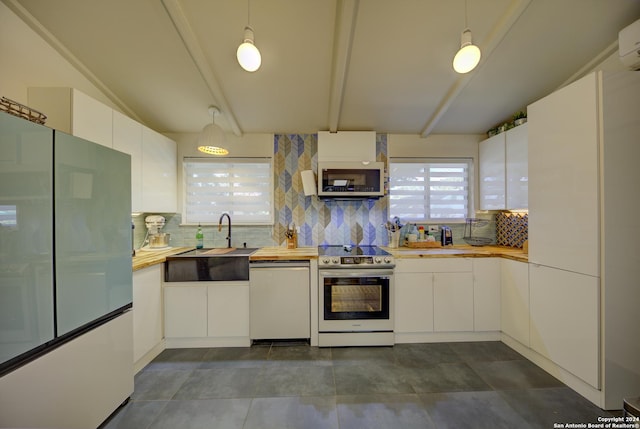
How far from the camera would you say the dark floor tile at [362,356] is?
2.14 meters

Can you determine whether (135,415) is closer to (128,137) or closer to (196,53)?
(128,137)

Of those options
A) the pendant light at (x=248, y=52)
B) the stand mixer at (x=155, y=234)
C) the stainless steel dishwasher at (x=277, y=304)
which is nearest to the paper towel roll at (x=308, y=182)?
the stainless steel dishwasher at (x=277, y=304)

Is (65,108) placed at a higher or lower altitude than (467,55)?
lower

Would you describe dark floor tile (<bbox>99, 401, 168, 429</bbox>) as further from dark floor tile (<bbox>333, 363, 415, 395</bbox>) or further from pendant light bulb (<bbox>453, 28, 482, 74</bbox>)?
pendant light bulb (<bbox>453, 28, 482, 74</bbox>)

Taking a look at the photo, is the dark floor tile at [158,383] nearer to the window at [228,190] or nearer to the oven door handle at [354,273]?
the oven door handle at [354,273]

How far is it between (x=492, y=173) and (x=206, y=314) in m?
3.58

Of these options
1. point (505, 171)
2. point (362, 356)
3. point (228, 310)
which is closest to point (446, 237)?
point (505, 171)

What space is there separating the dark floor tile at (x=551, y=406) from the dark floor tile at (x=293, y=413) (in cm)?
126

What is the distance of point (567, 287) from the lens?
1771mm

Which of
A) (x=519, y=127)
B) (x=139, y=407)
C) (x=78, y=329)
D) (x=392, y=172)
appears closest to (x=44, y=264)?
(x=78, y=329)

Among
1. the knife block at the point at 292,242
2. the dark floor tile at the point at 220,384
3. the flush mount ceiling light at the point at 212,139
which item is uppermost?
the flush mount ceiling light at the point at 212,139

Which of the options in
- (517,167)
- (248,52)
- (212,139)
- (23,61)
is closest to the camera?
(248,52)

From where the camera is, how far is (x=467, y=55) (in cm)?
160

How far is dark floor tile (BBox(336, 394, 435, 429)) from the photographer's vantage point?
4.90 feet
